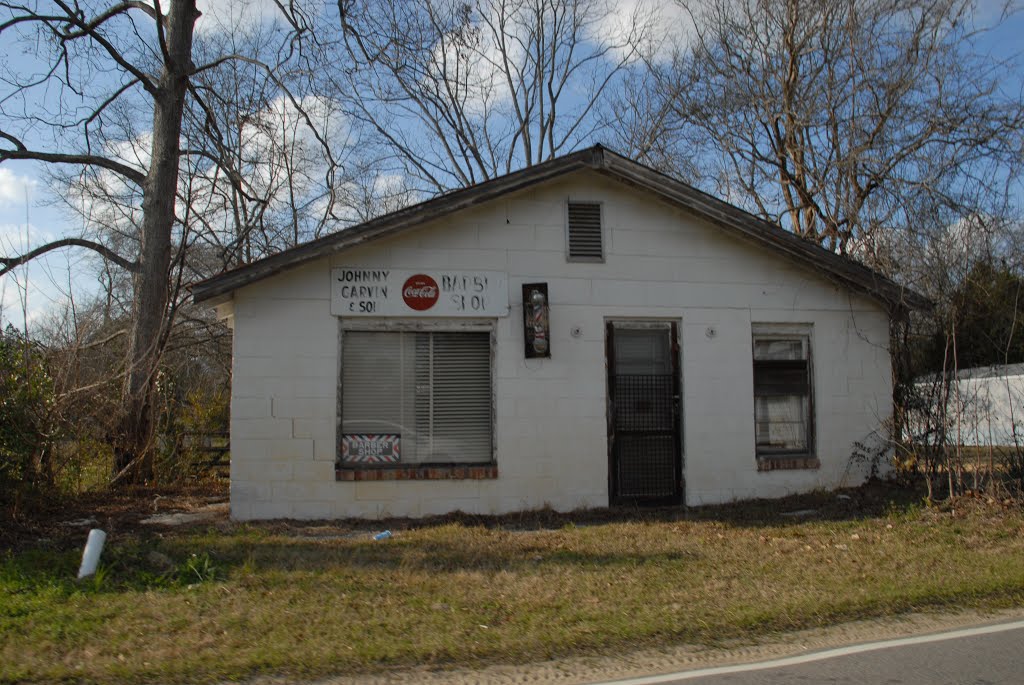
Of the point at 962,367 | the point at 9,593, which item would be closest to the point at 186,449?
the point at 9,593

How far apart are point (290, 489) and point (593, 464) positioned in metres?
3.71

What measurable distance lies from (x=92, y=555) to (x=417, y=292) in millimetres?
4699

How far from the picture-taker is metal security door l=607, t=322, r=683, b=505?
35.7 ft

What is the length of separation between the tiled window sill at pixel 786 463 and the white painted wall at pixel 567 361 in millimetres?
115

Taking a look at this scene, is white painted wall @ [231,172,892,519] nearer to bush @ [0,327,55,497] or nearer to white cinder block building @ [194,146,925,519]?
white cinder block building @ [194,146,925,519]

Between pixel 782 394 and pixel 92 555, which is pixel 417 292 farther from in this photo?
pixel 782 394

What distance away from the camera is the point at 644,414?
11.0 meters

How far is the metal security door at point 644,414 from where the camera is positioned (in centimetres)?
1089

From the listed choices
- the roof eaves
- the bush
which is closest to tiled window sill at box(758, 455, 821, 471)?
the roof eaves

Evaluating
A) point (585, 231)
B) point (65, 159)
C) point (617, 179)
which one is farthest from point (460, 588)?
point (65, 159)

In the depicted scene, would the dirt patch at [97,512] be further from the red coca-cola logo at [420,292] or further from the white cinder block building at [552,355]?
the red coca-cola logo at [420,292]

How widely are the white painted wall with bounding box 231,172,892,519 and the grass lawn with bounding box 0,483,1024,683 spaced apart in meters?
0.67

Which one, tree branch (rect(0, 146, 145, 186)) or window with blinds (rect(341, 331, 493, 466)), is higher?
tree branch (rect(0, 146, 145, 186))

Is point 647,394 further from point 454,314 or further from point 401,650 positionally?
point 401,650
